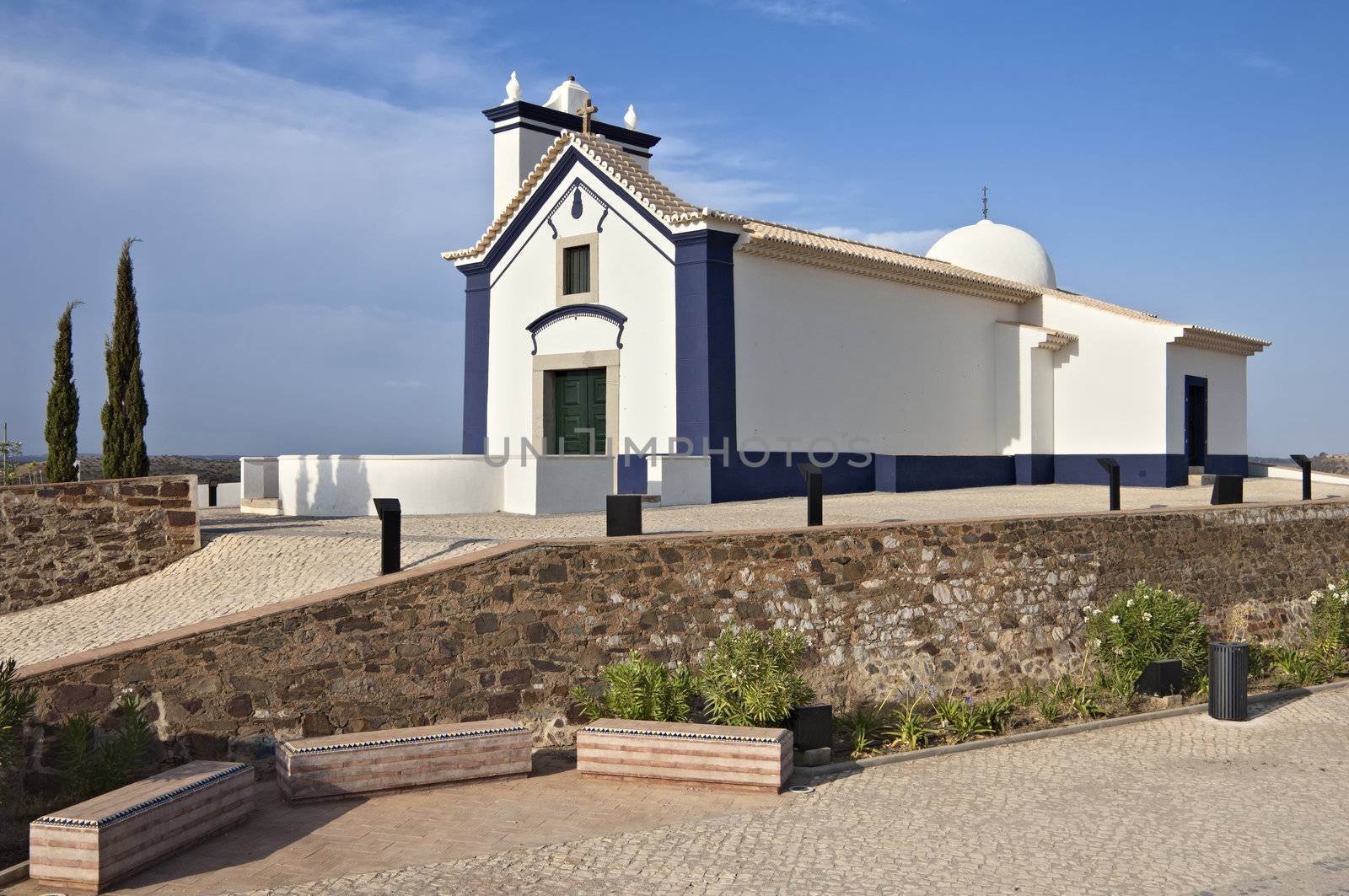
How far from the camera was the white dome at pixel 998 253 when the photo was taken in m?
26.5

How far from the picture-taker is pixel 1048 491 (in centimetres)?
2073

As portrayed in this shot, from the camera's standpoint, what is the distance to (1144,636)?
492 inches

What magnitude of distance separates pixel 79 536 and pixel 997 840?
31.4ft

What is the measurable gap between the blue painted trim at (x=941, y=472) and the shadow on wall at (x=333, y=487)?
8.83 m

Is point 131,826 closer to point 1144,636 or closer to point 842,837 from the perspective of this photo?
point 842,837

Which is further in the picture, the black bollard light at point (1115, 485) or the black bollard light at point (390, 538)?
the black bollard light at point (1115, 485)

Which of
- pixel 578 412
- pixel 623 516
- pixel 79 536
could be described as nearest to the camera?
pixel 623 516

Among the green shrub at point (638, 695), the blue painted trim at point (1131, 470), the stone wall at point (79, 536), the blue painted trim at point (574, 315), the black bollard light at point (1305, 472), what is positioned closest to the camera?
the green shrub at point (638, 695)

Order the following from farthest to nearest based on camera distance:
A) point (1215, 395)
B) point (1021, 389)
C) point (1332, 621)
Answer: point (1215, 395) < point (1021, 389) < point (1332, 621)

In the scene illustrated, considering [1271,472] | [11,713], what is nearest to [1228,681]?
[11,713]

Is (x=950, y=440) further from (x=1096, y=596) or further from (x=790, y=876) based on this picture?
(x=790, y=876)

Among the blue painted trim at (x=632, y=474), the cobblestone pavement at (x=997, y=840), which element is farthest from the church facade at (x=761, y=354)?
the cobblestone pavement at (x=997, y=840)

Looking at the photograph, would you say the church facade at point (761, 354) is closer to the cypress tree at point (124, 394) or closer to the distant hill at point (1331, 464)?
the cypress tree at point (124, 394)

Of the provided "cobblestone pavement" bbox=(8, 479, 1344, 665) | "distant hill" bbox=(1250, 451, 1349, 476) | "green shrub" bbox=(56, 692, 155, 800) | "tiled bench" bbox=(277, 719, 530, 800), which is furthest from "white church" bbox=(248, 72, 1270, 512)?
"distant hill" bbox=(1250, 451, 1349, 476)
